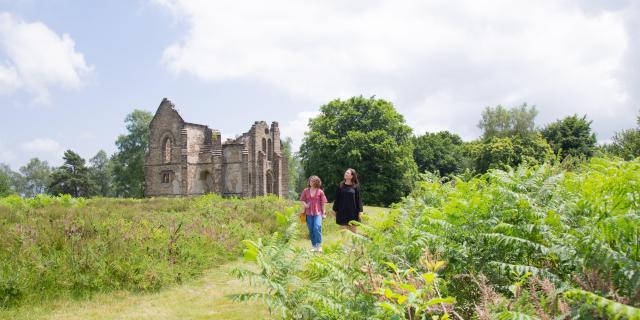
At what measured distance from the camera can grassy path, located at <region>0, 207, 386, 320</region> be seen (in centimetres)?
679

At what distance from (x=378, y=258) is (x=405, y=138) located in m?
48.2

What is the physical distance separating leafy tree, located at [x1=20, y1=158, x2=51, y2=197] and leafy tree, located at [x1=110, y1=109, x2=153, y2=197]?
6896 centimetres

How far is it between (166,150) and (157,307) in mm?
39912

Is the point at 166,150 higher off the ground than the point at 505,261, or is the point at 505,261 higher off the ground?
the point at 166,150

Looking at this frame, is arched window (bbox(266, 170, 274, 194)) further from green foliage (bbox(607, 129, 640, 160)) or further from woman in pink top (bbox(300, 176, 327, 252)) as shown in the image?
woman in pink top (bbox(300, 176, 327, 252))

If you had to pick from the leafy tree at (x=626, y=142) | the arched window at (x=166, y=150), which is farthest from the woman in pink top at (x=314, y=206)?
the arched window at (x=166, y=150)

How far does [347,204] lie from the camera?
442 inches

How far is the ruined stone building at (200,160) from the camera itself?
141ft

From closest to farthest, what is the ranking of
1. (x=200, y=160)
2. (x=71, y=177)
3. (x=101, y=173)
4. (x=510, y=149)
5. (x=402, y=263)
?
(x=402, y=263) < (x=200, y=160) < (x=510, y=149) < (x=71, y=177) < (x=101, y=173)

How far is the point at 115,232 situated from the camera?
392 inches

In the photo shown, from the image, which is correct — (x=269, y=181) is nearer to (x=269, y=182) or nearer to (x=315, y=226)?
(x=269, y=182)

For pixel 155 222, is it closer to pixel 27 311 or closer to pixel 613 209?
pixel 27 311

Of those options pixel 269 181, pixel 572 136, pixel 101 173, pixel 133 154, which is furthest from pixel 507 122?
pixel 101 173

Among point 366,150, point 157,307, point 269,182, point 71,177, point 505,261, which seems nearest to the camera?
point 505,261
